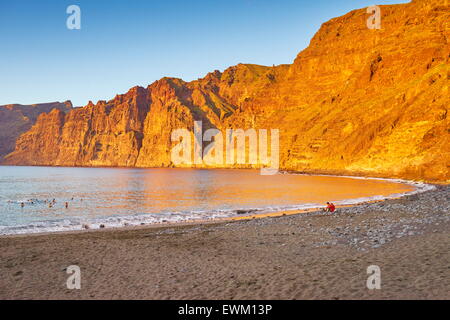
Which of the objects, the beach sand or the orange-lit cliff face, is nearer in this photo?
the beach sand

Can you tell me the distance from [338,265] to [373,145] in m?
95.0

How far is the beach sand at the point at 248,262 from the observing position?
30.4ft

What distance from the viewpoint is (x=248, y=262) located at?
12.6 meters

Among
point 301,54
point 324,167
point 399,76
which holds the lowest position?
point 324,167

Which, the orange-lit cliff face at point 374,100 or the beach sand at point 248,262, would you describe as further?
Result: the orange-lit cliff face at point 374,100

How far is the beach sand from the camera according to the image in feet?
30.4

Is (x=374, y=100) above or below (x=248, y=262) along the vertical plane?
above

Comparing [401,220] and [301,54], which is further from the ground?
[301,54]

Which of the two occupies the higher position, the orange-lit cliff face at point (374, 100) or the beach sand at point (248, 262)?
the orange-lit cliff face at point (374, 100)

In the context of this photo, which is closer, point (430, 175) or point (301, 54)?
point (430, 175)

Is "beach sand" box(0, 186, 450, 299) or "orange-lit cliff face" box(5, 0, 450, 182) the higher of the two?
"orange-lit cliff face" box(5, 0, 450, 182)
